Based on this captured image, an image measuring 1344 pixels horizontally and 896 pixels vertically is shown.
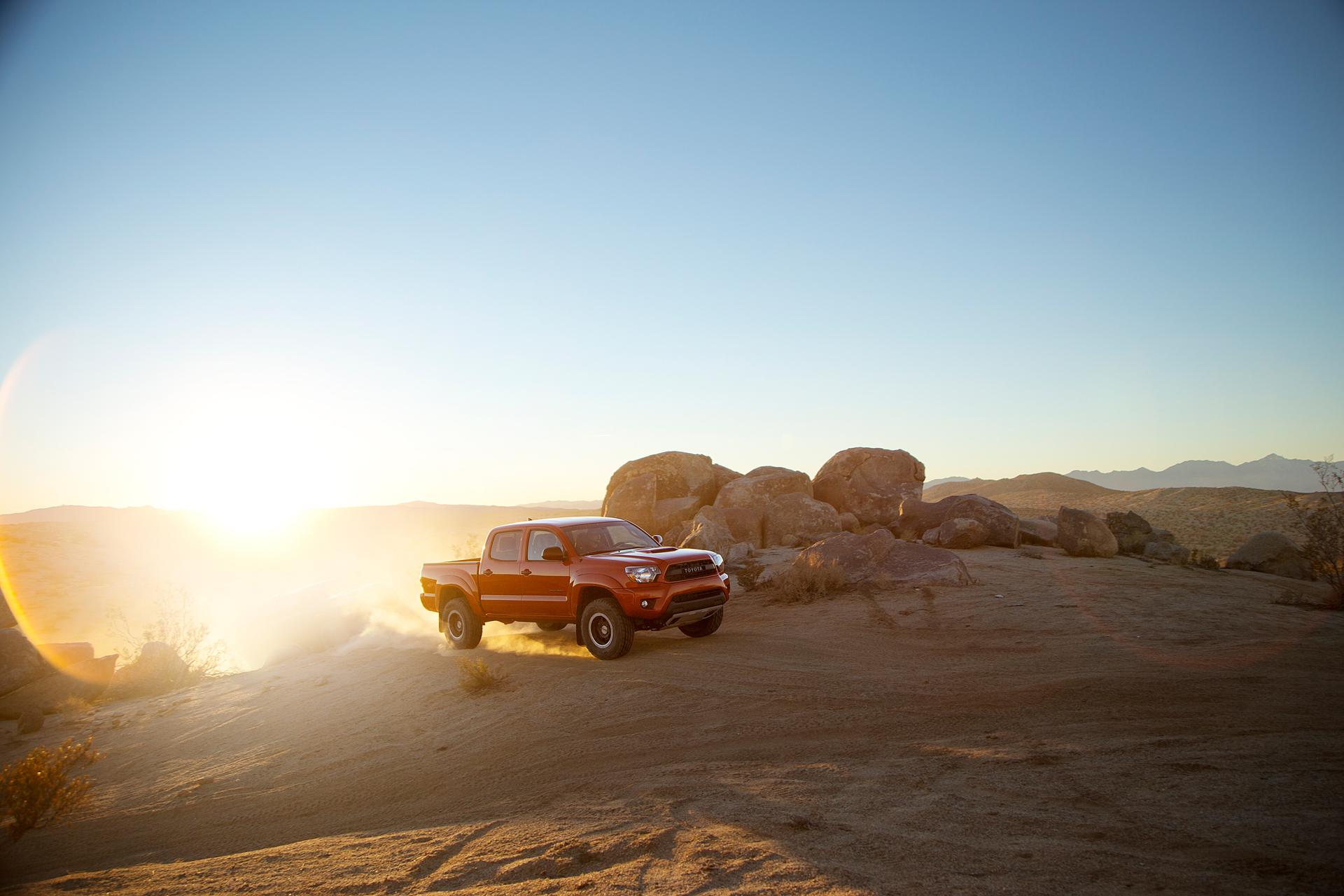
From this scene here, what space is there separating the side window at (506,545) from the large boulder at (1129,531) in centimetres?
1435

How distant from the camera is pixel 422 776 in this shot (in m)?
6.86

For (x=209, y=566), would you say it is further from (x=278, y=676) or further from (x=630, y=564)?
(x=630, y=564)

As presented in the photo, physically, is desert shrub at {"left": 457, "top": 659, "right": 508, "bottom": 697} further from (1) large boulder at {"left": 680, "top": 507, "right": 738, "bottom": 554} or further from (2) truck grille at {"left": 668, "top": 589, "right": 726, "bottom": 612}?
(1) large boulder at {"left": 680, "top": 507, "right": 738, "bottom": 554}

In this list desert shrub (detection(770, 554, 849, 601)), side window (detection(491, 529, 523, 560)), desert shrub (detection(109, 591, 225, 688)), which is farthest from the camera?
desert shrub (detection(109, 591, 225, 688))

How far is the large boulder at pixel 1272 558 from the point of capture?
15.3 metres

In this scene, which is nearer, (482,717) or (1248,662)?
(1248,662)

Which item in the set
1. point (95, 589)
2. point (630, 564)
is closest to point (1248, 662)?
point (630, 564)

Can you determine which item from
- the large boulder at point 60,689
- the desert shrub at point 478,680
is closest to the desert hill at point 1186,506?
the desert shrub at point 478,680

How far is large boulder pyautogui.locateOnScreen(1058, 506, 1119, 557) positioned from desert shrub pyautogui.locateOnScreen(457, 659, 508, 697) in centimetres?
1372

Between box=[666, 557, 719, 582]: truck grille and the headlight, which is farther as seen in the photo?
box=[666, 557, 719, 582]: truck grille

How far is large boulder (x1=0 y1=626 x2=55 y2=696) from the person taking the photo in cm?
1255

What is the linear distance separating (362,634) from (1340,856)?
61.7 ft

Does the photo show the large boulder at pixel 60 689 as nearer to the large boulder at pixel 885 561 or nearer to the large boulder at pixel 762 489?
the large boulder at pixel 885 561

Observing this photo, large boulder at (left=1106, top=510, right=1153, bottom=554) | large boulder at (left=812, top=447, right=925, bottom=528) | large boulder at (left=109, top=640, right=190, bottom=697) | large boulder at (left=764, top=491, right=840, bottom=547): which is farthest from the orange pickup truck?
large boulder at (left=812, top=447, right=925, bottom=528)
